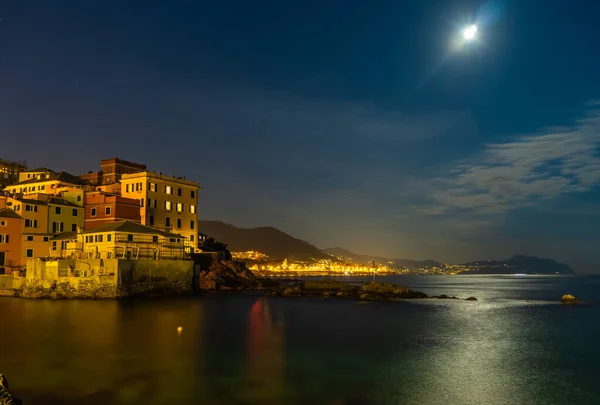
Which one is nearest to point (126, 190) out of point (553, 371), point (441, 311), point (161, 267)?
point (161, 267)

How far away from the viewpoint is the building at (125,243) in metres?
60.6

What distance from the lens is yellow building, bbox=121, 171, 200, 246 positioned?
76.3 metres

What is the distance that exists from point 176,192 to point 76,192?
16.0m

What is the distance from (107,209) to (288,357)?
5326cm

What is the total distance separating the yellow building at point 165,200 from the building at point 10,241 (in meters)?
16.7

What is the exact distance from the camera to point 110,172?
8975 cm

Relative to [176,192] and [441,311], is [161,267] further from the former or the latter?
[441,311]

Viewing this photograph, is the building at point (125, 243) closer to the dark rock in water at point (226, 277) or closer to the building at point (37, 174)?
the dark rock in water at point (226, 277)

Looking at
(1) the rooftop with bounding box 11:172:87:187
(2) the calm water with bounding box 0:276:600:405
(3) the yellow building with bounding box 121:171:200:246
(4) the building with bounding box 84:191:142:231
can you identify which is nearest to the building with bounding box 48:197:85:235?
(4) the building with bounding box 84:191:142:231

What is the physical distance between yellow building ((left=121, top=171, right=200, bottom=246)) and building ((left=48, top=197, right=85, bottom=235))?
770 cm

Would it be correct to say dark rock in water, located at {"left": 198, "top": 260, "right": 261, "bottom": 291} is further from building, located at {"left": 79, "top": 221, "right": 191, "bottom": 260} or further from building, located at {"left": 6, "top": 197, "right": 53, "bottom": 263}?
building, located at {"left": 6, "top": 197, "right": 53, "bottom": 263}

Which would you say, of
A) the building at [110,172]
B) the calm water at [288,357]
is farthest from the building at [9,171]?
the calm water at [288,357]

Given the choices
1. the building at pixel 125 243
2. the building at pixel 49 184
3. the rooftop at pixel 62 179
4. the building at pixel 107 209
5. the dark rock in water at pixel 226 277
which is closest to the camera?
the building at pixel 125 243

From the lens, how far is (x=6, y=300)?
192 feet
